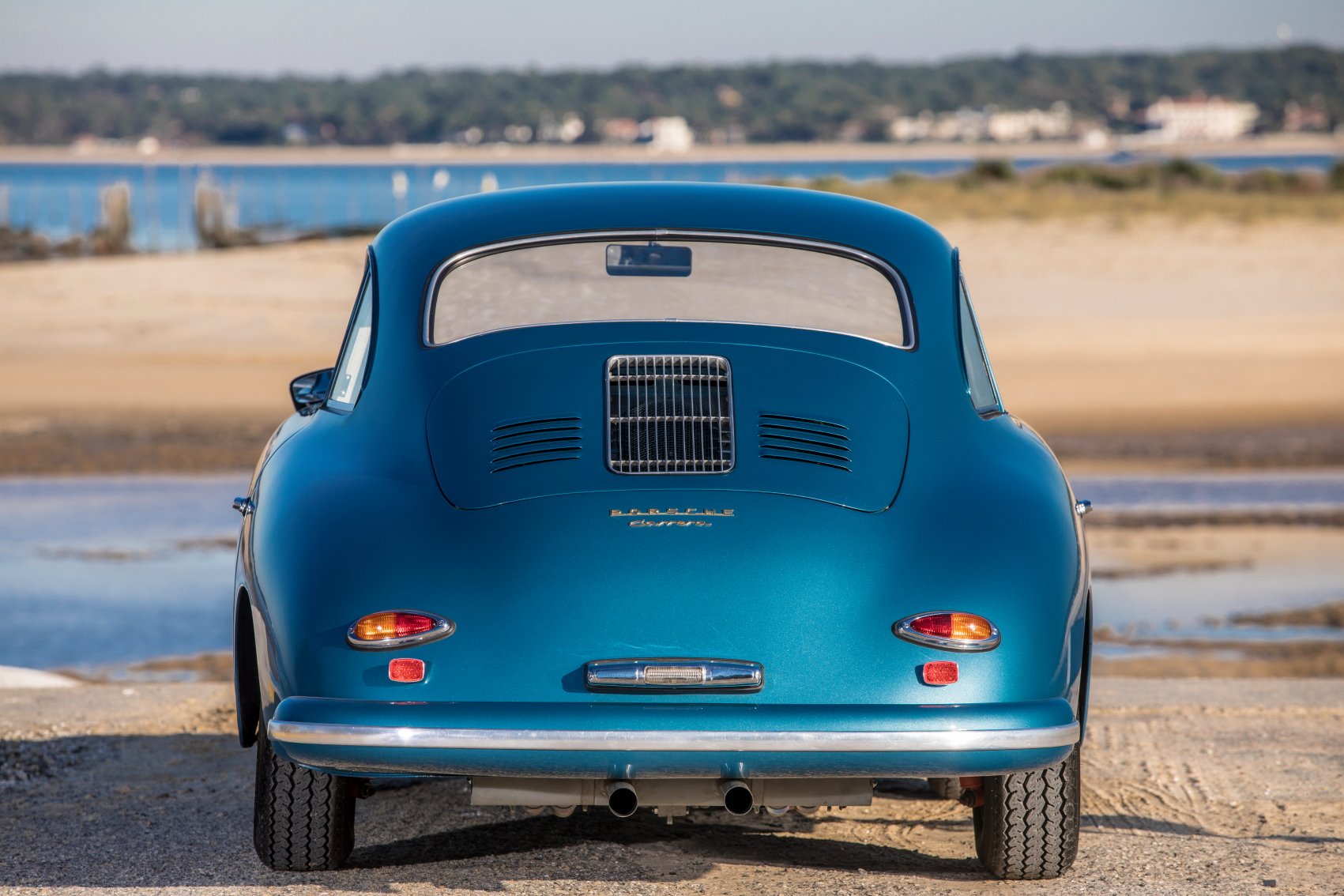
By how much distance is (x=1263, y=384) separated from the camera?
1952 cm

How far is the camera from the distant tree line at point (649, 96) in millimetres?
148500

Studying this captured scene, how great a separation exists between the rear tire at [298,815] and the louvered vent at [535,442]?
0.85 meters

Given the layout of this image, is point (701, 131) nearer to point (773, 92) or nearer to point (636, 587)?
point (773, 92)

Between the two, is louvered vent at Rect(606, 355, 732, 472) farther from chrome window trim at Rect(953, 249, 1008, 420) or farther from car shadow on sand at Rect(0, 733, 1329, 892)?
car shadow on sand at Rect(0, 733, 1329, 892)

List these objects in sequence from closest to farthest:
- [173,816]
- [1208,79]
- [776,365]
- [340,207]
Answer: [776,365] → [173,816] → [340,207] → [1208,79]

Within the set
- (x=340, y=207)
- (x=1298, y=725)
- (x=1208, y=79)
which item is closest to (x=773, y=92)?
(x=1208, y=79)

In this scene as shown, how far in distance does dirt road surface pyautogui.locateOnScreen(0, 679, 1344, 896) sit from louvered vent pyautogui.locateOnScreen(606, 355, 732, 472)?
1.05 metres

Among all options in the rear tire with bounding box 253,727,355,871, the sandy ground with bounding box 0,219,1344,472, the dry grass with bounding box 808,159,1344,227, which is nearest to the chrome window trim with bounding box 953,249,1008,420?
the rear tire with bounding box 253,727,355,871

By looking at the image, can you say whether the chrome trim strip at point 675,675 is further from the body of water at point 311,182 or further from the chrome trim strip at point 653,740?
the body of water at point 311,182

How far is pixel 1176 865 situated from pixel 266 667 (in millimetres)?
2314

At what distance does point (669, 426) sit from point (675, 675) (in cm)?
66

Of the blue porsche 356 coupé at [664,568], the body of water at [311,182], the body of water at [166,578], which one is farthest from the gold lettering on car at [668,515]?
the body of water at [311,182]

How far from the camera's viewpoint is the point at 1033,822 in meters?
4.02

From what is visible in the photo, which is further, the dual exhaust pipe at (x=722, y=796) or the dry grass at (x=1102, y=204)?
the dry grass at (x=1102, y=204)
